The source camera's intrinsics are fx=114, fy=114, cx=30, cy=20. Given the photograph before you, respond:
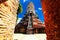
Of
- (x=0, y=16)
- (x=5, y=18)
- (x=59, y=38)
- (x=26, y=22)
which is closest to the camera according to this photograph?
(x=59, y=38)

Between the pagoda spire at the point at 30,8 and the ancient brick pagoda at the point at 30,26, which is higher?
the pagoda spire at the point at 30,8

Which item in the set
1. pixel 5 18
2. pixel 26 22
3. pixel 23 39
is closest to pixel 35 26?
pixel 26 22

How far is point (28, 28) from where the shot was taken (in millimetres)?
23891

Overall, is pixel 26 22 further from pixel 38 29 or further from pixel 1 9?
pixel 1 9

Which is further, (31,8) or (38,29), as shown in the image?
(31,8)

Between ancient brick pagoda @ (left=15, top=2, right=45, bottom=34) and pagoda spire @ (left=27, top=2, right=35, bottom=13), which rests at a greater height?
pagoda spire @ (left=27, top=2, right=35, bottom=13)

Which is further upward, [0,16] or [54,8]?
[54,8]

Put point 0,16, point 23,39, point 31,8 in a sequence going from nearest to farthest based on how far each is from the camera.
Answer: point 0,16
point 23,39
point 31,8

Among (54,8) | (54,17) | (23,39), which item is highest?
(54,8)

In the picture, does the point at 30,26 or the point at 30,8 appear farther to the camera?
the point at 30,8

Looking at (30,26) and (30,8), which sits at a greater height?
(30,8)

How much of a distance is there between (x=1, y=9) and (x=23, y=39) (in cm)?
1496

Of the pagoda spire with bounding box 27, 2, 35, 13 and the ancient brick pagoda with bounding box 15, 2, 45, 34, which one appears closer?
the ancient brick pagoda with bounding box 15, 2, 45, 34

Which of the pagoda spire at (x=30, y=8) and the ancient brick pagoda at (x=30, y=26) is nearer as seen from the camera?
the ancient brick pagoda at (x=30, y=26)
